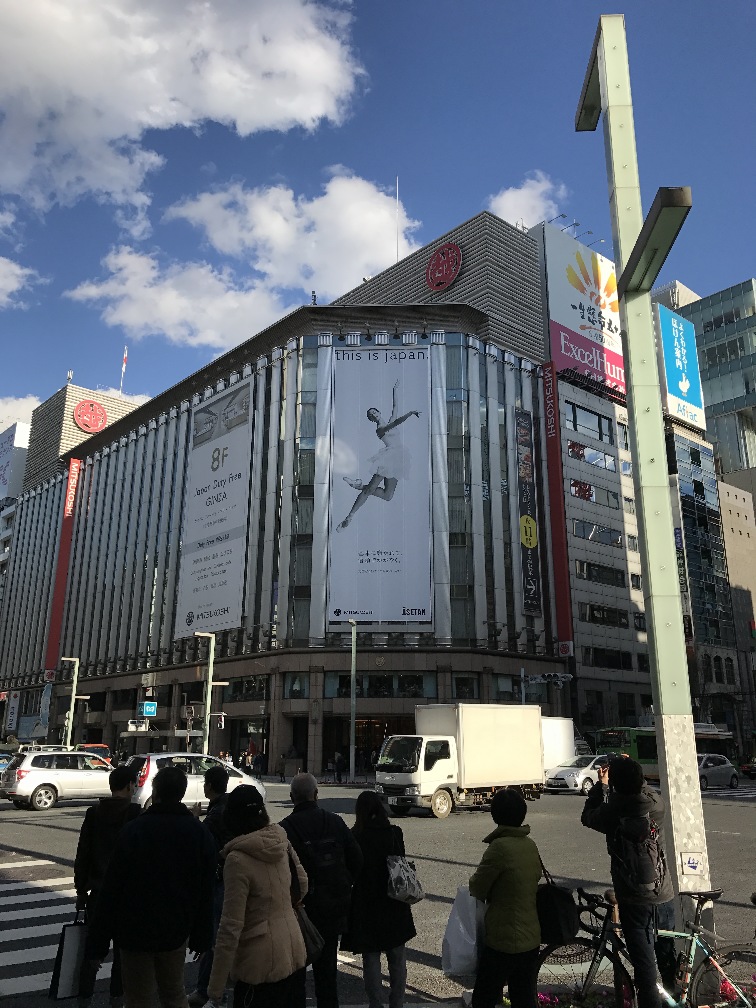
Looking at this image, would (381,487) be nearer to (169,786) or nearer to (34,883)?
(34,883)

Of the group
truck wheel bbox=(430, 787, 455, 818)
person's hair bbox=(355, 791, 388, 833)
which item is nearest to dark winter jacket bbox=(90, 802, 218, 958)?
person's hair bbox=(355, 791, 388, 833)

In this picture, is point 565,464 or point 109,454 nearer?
point 565,464

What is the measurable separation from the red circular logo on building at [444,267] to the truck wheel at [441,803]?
56.6 metres

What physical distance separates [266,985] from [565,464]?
2368 inches

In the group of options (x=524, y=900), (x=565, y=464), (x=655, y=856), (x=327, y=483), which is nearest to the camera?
(x=524, y=900)

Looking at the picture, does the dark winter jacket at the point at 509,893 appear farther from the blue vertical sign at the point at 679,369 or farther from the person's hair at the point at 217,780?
the blue vertical sign at the point at 679,369

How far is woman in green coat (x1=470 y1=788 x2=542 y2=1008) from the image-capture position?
4754 millimetres

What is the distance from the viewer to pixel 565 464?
62.1 m

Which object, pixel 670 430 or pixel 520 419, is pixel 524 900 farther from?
pixel 670 430

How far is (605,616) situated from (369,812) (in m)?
59.8

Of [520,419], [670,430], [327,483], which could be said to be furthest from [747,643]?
[327,483]

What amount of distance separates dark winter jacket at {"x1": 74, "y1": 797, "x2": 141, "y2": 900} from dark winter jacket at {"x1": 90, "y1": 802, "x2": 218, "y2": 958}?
86.3 inches

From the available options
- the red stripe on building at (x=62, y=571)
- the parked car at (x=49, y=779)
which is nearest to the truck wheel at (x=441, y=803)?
the parked car at (x=49, y=779)

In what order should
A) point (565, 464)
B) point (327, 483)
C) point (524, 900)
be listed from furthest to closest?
point (565, 464) < point (327, 483) < point (524, 900)
